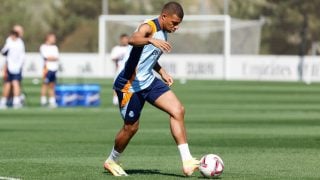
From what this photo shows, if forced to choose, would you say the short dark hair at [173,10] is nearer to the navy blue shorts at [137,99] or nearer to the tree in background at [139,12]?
the navy blue shorts at [137,99]

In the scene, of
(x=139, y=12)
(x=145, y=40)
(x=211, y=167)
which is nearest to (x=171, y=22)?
(x=145, y=40)

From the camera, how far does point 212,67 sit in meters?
62.6

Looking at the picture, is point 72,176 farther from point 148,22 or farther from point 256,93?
point 256,93

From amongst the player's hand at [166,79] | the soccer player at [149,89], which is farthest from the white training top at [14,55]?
the soccer player at [149,89]

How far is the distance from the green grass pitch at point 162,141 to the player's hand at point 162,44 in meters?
1.61

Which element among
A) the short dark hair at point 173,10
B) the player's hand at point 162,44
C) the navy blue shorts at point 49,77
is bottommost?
the navy blue shorts at point 49,77

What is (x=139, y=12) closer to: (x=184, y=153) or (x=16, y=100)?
(x=16, y=100)

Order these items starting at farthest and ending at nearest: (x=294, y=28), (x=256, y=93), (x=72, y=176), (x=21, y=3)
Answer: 1. (x=21, y=3)
2. (x=294, y=28)
3. (x=256, y=93)
4. (x=72, y=176)

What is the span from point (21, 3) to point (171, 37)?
128 feet

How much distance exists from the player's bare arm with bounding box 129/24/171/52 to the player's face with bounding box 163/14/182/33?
8.6 inches

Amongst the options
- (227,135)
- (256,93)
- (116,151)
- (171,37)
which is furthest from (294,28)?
(116,151)

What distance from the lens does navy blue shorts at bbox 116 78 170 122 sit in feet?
44.6

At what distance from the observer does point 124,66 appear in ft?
44.8

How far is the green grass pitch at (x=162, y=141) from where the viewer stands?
1418cm
